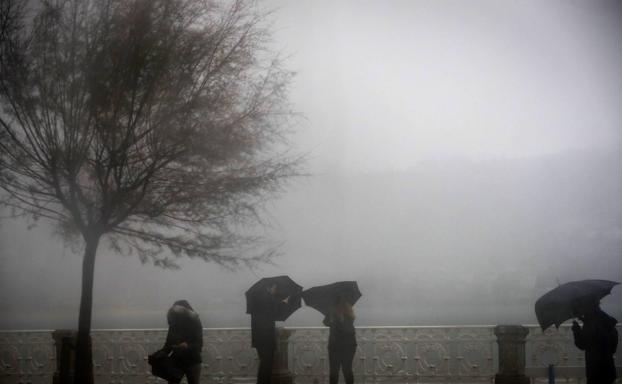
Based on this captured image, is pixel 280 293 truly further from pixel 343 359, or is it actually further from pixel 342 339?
pixel 343 359

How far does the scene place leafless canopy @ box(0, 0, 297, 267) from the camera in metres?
9.77

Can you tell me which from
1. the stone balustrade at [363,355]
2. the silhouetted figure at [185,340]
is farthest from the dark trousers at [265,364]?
the stone balustrade at [363,355]

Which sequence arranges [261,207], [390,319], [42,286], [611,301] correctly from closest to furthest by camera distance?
[261,207], [42,286], [390,319], [611,301]

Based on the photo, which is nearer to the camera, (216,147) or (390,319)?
(216,147)

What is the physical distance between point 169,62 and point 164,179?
183 centimetres

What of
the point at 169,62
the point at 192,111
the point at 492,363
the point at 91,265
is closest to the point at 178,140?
the point at 192,111

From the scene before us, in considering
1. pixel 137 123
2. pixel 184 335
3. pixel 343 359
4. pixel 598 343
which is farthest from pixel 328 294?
pixel 137 123

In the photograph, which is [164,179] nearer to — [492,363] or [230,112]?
[230,112]

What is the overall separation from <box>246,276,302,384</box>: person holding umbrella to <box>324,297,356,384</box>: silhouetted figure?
58cm

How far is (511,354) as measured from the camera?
9.53 meters

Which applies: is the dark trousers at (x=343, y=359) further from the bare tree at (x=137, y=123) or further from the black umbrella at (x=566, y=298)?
the bare tree at (x=137, y=123)

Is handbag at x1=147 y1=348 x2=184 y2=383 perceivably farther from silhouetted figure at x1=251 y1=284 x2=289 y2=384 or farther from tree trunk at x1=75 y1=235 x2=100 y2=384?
tree trunk at x1=75 y1=235 x2=100 y2=384

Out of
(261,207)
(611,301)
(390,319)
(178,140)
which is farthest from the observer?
(611,301)

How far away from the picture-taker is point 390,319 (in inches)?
888
